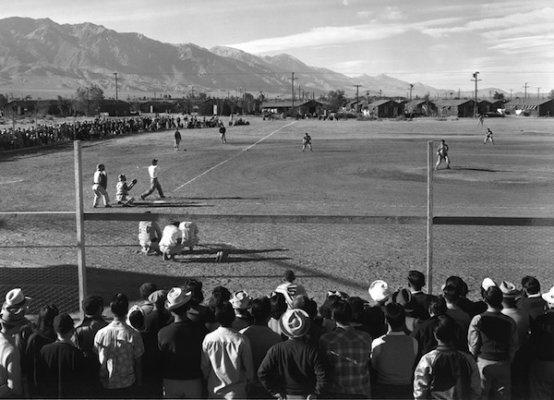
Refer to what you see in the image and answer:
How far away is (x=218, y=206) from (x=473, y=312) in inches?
610

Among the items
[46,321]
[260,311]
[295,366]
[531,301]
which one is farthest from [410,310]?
[46,321]

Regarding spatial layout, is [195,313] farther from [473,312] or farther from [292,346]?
[473,312]

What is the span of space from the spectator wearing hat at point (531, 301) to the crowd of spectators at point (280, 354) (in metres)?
0.33

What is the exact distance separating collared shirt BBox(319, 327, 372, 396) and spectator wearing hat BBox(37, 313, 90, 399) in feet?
6.75

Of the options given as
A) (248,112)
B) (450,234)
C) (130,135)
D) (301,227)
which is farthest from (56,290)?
(248,112)

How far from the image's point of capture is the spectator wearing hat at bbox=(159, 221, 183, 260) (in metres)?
13.7

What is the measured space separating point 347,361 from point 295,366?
17.8 inches

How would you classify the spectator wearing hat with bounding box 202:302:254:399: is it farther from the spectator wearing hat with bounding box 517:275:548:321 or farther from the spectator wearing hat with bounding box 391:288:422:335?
the spectator wearing hat with bounding box 517:275:548:321

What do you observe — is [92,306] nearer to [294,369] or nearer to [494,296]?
[294,369]

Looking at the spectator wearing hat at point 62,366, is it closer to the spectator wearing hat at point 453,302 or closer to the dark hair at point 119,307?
the dark hair at point 119,307

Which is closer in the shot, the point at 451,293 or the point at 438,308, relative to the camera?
the point at 438,308

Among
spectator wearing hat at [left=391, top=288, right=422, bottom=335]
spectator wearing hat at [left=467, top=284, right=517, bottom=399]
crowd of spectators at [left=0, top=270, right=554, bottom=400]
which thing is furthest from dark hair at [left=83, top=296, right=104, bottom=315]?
spectator wearing hat at [left=467, top=284, right=517, bottom=399]

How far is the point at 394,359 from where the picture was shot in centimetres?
519

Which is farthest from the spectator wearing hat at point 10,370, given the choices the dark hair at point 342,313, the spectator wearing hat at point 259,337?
the dark hair at point 342,313
